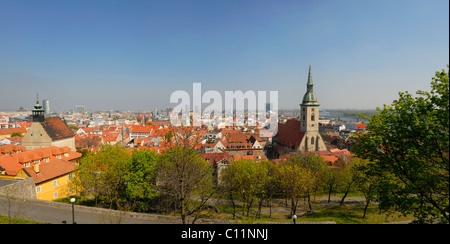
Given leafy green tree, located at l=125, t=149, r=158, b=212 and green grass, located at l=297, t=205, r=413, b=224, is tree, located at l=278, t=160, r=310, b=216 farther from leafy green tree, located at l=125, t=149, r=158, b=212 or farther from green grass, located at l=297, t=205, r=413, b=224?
leafy green tree, located at l=125, t=149, r=158, b=212

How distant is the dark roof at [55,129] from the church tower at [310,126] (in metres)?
46.3

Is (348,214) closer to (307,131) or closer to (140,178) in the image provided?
(140,178)

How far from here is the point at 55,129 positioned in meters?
37.8

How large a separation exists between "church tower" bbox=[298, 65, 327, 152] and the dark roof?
4627cm

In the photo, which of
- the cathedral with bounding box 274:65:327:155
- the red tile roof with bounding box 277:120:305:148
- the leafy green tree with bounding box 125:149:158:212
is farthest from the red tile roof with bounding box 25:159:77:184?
the red tile roof with bounding box 277:120:305:148

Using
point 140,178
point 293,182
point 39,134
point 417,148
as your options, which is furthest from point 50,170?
point 417,148

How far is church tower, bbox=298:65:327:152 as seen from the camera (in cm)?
4638

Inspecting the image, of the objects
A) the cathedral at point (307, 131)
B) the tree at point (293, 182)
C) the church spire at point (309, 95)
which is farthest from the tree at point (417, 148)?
the church spire at point (309, 95)

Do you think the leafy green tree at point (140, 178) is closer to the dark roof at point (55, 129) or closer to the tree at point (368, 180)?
the tree at point (368, 180)
